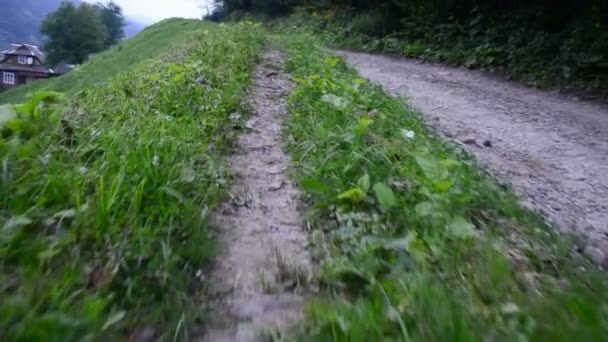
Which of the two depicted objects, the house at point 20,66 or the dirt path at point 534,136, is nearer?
the dirt path at point 534,136

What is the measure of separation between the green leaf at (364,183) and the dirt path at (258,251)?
16.4 inches

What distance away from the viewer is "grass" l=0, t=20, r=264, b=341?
76.4 inches

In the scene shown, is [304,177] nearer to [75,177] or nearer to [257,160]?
[257,160]

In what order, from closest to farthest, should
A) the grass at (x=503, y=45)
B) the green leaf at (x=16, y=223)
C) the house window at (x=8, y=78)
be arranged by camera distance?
1. the green leaf at (x=16, y=223)
2. the grass at (x=503, y=45)
3. the house window at (x=8, y=78)

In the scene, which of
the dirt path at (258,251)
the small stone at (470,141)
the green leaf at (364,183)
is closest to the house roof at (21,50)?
the dirt path at (258,251)

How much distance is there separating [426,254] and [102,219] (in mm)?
1508

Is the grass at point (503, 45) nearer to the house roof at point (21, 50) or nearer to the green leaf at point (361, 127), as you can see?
the green leaf at point (361, 127)

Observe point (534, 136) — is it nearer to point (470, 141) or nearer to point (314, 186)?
point (470, 141)

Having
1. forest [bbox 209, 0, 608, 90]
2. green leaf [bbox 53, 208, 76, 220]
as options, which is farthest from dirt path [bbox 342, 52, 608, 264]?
green leaf [bbox 53, 208, 76, 220]

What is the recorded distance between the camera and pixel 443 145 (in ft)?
→ 14.5

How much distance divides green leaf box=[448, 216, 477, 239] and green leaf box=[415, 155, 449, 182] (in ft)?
1.33

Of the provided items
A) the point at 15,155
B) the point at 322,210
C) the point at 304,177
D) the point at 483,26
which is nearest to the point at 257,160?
the point at 304,177

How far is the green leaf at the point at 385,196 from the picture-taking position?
9.40 feet

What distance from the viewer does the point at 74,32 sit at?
695 inches
